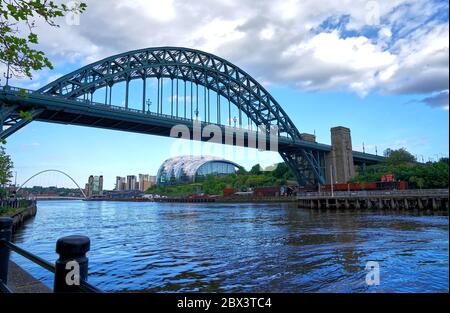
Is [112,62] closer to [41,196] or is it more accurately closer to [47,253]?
[47,253]

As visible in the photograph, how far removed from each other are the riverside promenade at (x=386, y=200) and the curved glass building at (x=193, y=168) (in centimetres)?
10619

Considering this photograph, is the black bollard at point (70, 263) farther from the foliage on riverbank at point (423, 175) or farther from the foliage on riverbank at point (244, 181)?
the foliage on riverbank at point (244, 181)

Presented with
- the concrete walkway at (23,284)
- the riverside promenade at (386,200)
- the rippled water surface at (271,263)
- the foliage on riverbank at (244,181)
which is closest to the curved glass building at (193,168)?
the foliage on riverbank at (244,181)

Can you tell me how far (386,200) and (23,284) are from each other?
38.3 metres

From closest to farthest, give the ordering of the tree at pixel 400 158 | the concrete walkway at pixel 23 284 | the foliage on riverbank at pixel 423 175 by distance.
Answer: the concrete walkway at pixel 23 284, the foliage on riverbank at pixel 423 175, the tree at pixel 400 158

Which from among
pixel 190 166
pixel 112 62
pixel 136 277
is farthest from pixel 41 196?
pixel 136 277

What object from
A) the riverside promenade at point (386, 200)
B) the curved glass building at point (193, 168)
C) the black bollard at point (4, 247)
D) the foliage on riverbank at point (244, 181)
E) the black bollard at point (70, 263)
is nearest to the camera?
the black bollard at point (70, 263)

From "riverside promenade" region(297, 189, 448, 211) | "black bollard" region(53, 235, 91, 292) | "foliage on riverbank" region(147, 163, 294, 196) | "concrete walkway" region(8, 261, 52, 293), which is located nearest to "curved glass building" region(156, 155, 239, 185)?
"foliage on riverbank" region(147, 163, 294, 196)

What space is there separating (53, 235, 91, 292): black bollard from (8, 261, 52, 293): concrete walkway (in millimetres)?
2073

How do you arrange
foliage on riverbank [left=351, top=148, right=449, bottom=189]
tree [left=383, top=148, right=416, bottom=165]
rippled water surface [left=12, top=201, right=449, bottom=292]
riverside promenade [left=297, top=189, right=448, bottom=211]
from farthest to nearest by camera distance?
tree [left=383, top=148, right=416, bottom=165], foliage on riverbank [left=351, top=148, right=449, bottom=189], riverside promenade [left=297, top=189, right=448, bottom=211], rippled water surface [left=12, top=201, right=449, bottom=292]

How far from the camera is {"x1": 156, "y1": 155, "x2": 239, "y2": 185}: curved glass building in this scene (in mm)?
149125

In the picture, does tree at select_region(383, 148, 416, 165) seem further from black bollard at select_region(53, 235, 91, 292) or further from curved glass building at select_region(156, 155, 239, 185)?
curved glass building at select_region(156, 155, 239, 185)

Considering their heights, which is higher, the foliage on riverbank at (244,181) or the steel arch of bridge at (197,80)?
the steel arch of bridge at (197,80)

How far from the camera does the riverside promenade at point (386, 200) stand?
32469mm
